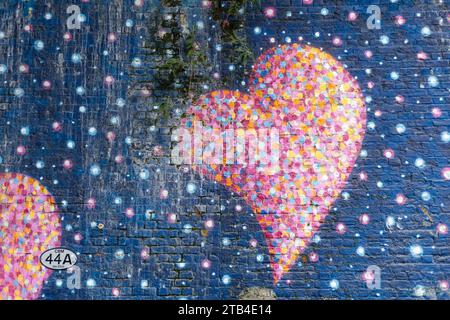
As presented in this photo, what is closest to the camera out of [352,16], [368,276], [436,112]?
[368,276]

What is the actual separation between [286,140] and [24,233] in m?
2.69

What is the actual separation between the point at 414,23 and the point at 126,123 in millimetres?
2996

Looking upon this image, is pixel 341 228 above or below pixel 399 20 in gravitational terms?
below

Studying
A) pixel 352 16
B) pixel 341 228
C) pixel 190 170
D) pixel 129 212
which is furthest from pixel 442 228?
pixel 129 212

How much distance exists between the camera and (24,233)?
5039mm

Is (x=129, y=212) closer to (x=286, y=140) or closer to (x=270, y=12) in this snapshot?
(x=286, y=140)

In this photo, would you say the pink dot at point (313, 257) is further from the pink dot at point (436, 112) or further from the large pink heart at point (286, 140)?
the pink dot at point (436, 112)

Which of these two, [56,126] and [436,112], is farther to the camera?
[56,126]

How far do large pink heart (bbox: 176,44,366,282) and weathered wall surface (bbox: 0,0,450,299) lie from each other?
0.08m

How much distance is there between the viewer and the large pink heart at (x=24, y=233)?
4992 mm

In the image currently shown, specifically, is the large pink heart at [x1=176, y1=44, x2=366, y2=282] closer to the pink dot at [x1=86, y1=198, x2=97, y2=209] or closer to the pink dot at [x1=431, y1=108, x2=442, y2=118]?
the pink dot at [x1=431, y1=108, x2=442, y2=118]

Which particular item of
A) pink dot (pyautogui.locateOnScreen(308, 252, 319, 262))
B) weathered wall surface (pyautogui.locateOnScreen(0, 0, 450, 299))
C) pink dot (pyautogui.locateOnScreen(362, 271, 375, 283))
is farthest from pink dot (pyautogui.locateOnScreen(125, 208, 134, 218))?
pink dot (pyautogui.locateOnScreen(362, 271, 375, 283))

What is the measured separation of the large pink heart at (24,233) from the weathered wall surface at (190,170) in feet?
0.05

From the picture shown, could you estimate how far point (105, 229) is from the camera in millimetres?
5035
